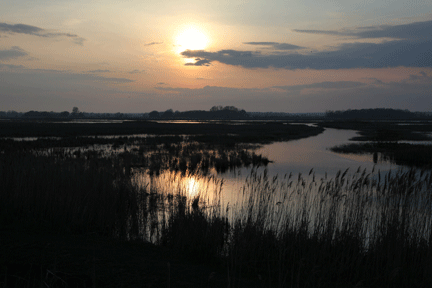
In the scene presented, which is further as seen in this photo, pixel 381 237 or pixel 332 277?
pixel 381 237

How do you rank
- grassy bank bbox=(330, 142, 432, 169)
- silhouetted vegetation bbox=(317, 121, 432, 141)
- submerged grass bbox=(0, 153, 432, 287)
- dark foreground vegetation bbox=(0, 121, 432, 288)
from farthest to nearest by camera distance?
silhouetted vegetation bbox=(317, 121, 432, 141)
grassy bank bbox=(330, 142, 432, 169)
submerged grass bbox=(0, 153, 432, 287)
dark foreground vegetation bbox=(0, 121, 432, 288)

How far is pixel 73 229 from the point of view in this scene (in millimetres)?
8078

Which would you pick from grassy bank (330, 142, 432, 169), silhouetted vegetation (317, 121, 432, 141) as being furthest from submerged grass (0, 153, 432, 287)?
silhouetted vegetation (317, 121, 432, 141)

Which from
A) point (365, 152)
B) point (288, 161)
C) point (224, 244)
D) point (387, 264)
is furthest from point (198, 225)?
point (365, 152)

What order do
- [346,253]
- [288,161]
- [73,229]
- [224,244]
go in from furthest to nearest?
[288,161] → [224,244] → [73,229] → [346,253]

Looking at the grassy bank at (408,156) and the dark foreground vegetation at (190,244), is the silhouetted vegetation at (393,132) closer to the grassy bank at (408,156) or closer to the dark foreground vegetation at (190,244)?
the grassy bank at (408,156)

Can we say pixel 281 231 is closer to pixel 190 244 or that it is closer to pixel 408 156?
pixel 190 244

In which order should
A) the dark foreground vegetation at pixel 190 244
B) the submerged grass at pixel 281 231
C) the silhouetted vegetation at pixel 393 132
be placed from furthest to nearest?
the silhouetted vegetation at pixel 393 132
the submerged grass at pixel 281 231
the dark foreground vegetation at pixel 190 244

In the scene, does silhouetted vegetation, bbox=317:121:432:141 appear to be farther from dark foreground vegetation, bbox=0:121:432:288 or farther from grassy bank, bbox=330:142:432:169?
dark foreground vegetation, bbox=0:121:432:288

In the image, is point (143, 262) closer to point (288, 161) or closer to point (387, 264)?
point (387, 264)

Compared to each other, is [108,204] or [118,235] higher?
[108,204]

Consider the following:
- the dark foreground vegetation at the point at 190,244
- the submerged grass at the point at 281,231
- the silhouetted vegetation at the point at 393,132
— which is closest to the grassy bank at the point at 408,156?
the silhouetted vegetation at the point at 393,132

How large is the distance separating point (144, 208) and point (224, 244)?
3.74 m

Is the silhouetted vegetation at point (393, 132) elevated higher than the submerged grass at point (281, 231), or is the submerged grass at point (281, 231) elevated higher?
the silhouetted vegetation at point (393, 132)
